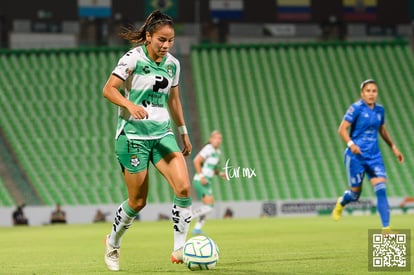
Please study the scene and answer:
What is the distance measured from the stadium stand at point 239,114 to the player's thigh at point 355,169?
15730 millimetres

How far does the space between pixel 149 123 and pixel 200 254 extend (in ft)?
5.01

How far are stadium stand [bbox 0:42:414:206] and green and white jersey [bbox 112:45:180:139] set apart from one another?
21.5 meters

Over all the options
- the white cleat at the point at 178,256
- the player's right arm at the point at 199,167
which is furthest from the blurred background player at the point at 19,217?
the white cleat at the point at 178,256

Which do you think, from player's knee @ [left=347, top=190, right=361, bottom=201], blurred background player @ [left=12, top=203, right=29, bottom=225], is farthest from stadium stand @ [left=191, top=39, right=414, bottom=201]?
player's knee @ [left=347, top=190, right=361, bottom=201]

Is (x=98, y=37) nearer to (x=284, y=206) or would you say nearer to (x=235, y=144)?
(x=235, y=144)

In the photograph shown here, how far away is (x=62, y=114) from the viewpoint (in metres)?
35.4

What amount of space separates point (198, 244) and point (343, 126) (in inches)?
241

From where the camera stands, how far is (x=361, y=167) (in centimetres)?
1492

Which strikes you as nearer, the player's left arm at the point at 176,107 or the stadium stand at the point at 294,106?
the player's left arm at the point at 176,107

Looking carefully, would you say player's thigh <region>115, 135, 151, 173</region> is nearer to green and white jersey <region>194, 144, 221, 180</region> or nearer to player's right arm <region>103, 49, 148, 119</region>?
player's right arm <region>103, 49, 148, 119</region>

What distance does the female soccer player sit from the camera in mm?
9461

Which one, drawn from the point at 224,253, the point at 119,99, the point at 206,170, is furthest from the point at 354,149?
the point at 206,170

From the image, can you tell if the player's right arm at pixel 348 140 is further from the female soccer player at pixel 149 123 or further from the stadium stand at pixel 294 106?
the stadium stand at pixel 294 106

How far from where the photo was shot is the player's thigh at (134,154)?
9.47 m
